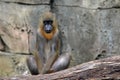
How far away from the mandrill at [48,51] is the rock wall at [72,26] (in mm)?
1191

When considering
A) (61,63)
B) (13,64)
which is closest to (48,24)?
(61,63)

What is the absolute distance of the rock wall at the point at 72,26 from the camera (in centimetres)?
916

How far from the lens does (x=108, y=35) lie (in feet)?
30.1

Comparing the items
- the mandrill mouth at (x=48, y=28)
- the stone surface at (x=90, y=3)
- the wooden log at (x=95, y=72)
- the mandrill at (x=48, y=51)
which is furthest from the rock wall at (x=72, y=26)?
the wooden log at (x=95, y=72)

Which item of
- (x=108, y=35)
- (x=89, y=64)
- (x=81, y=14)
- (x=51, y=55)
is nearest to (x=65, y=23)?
(x=81, y=14)

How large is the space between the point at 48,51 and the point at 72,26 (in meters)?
1.57

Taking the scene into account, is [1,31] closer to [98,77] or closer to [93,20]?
[93,20]

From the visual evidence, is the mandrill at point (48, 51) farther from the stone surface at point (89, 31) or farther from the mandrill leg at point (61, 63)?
the stone surface at point (89, 31)

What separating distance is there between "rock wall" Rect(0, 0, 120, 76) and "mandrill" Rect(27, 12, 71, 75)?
1191 millimetres

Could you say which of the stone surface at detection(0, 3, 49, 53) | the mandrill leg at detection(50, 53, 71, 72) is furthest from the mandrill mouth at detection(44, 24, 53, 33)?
the stone surface at detection(0, 3, 49, 53)

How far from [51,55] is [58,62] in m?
0.19

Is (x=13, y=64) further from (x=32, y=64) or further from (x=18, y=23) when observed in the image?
(x=32, y=64)

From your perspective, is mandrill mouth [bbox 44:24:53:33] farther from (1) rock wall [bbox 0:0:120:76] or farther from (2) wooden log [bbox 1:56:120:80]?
(2) wooden log [bbox 1:56:120:80]

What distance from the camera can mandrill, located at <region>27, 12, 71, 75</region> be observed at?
7.84m
